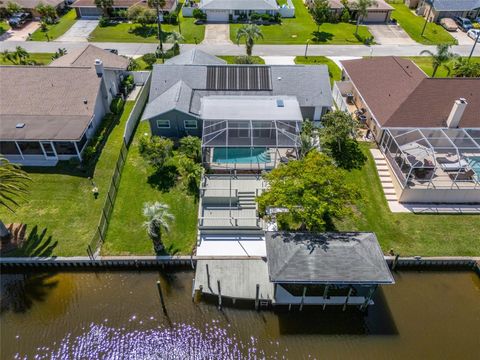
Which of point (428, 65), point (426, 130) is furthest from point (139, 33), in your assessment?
point (426, 130)

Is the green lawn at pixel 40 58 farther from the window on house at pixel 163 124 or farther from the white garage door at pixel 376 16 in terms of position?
the white garage door at pixel 376 16

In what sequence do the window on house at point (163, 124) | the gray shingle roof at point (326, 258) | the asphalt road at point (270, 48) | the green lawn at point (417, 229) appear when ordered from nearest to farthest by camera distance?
the gray shingle roof at point (326, 258) < the green lawn at point (417, 229) < the window on house at point (163, 124) < the asphalt road at point (270, 48)

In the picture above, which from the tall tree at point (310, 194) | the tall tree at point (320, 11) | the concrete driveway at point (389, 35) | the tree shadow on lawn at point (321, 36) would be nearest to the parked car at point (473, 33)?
the concrete driveway at point (389, 35)

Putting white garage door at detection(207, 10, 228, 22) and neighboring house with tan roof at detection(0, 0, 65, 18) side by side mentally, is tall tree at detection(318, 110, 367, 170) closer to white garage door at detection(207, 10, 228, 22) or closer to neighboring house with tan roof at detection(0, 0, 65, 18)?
white garage door at detection(207, 10, 228, 22)

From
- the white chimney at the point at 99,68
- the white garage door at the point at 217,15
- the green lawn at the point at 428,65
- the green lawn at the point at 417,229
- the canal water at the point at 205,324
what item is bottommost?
the canal water at the point at 205,324

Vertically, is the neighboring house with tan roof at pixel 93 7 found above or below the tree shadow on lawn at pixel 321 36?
above

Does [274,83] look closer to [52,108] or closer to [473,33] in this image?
[52,108]

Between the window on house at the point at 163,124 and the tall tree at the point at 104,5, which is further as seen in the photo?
the tall tree at the point at 104,5

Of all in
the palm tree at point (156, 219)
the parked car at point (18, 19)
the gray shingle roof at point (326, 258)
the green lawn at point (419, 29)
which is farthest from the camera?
the parked car at point (18, 19)
